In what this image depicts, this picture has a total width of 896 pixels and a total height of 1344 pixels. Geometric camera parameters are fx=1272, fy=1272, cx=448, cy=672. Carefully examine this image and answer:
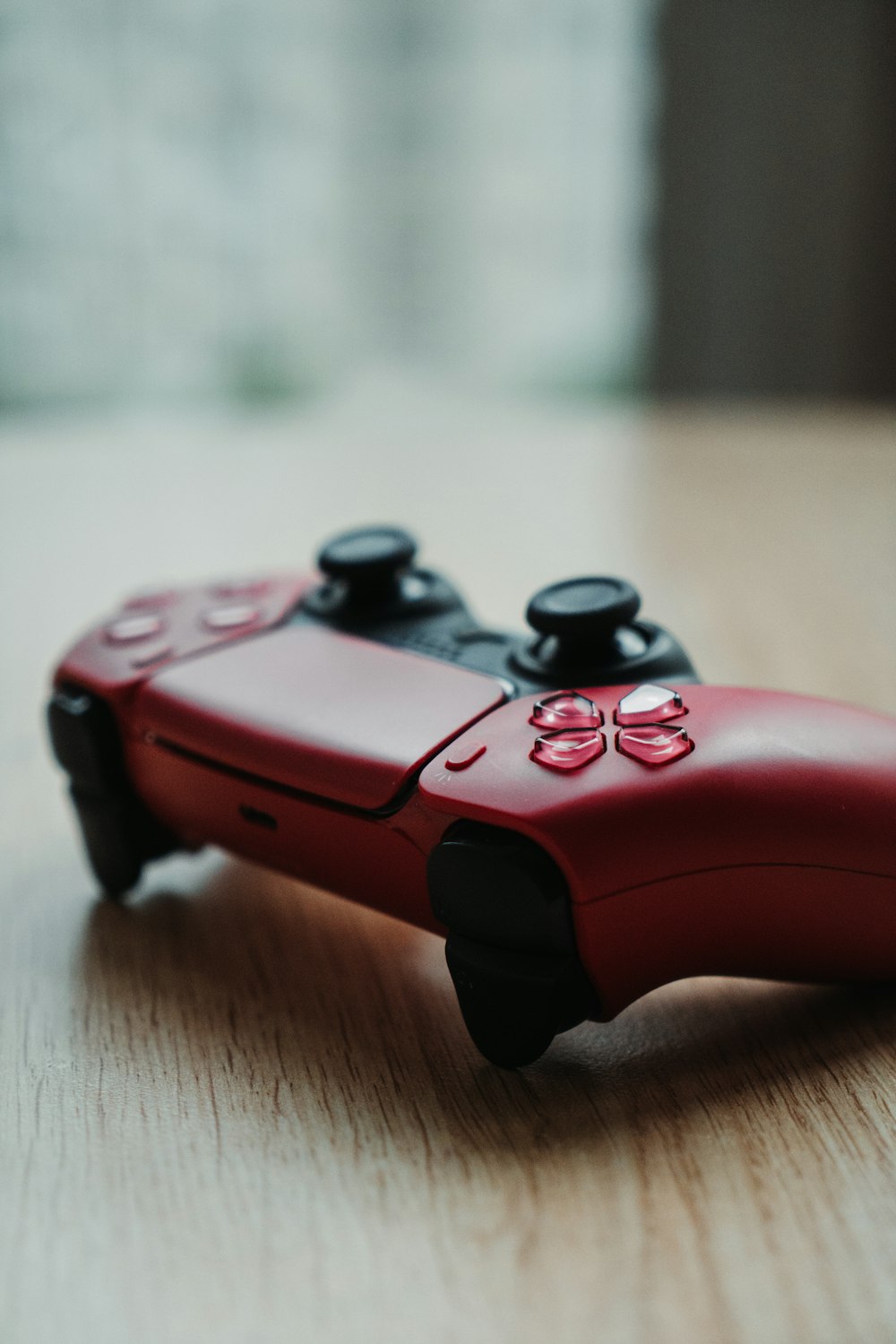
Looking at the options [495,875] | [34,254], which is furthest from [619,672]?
[34,254]

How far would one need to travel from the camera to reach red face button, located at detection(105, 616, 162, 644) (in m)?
0.44

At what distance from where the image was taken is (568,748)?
33 centimetres

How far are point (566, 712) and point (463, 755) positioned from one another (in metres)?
0.03

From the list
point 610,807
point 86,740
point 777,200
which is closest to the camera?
point 610,807

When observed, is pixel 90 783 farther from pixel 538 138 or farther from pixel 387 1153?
pixel 538 138

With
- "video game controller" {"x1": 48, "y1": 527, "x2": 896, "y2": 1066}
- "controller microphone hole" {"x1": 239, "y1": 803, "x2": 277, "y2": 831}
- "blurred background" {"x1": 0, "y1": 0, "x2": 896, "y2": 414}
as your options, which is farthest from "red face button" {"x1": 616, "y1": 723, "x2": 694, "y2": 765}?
"blurred background" {"x1": 0, "y1": 0, "x2": 896, "y2": 414}

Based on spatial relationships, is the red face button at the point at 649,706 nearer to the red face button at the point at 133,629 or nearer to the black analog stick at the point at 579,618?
the black analog stick at the point at 579,618

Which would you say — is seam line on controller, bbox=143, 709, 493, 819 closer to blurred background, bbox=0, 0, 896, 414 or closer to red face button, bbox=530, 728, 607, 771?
red face button, bbox=530, 728, 607, 771

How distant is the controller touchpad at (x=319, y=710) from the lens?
355mm

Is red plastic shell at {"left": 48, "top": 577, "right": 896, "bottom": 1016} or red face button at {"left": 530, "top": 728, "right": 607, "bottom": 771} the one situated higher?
red face button at {"left": 530, "top": 728, "right": 607, "bottom": 771}

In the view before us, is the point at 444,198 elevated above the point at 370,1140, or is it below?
above

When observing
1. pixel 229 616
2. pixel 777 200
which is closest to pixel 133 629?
pixel 229 616

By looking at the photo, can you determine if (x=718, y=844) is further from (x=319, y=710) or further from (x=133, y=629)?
(x=133, y=629)

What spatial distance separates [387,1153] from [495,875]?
0.24 feet
